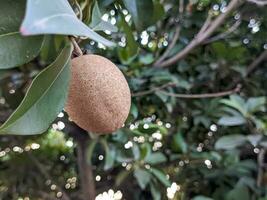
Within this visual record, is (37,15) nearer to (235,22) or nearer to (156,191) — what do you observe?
(156,191)

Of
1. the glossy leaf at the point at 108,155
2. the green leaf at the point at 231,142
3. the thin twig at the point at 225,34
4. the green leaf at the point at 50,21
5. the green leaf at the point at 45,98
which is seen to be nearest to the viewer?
the green leaf at the point at 50,21

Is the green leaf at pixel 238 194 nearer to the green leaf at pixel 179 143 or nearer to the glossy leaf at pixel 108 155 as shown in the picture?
the green leaf at pixel 179 143

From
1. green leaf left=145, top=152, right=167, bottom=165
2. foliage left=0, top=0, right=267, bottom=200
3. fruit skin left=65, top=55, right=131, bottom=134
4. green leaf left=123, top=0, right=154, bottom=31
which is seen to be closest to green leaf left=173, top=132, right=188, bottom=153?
foliage left=0, top=0, right=267, bottom=200

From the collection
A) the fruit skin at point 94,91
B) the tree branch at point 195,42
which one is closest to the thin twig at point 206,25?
the tree branch at point 195,42

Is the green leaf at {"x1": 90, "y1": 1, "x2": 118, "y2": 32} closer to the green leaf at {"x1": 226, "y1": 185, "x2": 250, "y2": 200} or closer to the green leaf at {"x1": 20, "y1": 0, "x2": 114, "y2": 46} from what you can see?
the green leaf at {"x1": 20, "y1": 0, "x2": 114, "y2": 46}

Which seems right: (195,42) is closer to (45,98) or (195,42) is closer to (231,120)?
(231,120)

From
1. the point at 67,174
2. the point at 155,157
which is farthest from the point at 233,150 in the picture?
the point at 67,174
